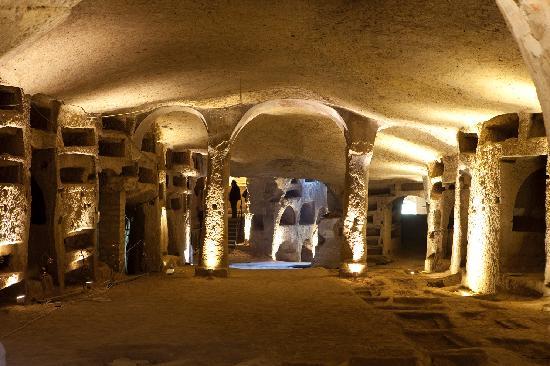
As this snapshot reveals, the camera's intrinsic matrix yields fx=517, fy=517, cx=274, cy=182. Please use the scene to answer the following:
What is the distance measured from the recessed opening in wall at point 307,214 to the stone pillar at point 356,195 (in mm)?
12685

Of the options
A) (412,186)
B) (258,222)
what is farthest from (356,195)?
(258,222)

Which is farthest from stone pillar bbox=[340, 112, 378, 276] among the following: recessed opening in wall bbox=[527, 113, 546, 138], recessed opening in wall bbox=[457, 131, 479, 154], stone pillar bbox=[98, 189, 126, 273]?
stone pillar bbox=[98, 189, 126, 273]

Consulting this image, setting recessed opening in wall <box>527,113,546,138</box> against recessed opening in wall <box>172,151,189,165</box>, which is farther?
recessed opening in wall <box>172,151,189,165</box>

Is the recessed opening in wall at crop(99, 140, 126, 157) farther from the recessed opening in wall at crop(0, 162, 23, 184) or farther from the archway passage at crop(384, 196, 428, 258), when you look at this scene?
the archway passage at crop(384, 196, 428, 258)

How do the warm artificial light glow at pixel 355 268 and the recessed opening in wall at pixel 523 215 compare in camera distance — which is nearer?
the recessed opening in wall at pixel 523 215

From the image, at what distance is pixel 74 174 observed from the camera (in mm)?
8539

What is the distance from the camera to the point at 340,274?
991cm

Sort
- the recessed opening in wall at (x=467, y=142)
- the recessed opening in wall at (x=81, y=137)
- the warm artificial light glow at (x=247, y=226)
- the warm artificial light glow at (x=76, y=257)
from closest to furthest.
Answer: the warm artificial light glow at (x=76, y=257), the recessed opening in wall at (x=81, y=137), the recessed opening in wall at (x=467, y=142), the warm artificial light glow at (x=247, y=226)

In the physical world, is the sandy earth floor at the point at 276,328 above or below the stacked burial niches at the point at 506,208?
below

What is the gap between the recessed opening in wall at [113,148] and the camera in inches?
387

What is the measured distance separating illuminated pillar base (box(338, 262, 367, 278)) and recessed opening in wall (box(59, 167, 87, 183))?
16.2 ft

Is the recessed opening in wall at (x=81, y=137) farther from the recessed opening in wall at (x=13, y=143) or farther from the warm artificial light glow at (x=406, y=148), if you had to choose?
the warm artificial light glow at (x=406, y=148)

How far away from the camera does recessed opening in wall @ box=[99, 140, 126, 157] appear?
9820 mm

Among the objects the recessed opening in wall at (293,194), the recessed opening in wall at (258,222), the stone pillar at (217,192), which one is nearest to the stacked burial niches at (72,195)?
the stone pillar at (217,192)
